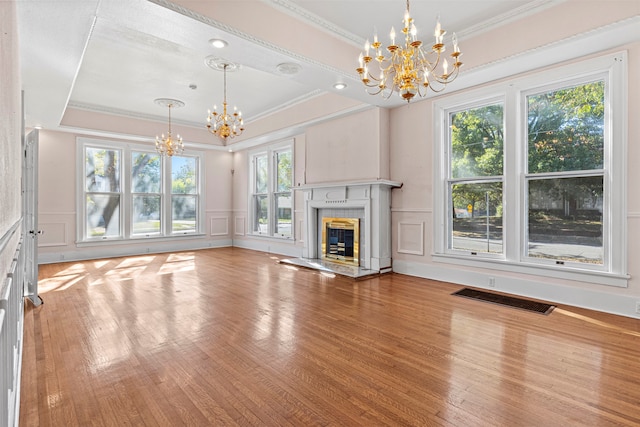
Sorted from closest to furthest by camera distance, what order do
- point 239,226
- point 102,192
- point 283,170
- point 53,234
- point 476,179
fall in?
point 476,179
point 53,234
point 102,192
point 283,170
point 239,226

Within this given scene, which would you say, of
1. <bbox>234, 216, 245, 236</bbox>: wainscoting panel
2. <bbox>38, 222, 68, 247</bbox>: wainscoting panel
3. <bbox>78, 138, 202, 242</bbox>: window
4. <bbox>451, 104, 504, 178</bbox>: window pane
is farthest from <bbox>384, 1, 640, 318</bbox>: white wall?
<bbox>38, 222, 68, 247</bbox>: wainscoting panel

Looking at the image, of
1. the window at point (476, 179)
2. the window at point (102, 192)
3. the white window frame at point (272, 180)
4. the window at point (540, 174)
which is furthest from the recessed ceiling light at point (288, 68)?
the window at point (102, 192)

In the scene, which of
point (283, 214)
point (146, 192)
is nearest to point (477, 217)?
point (283, 214)

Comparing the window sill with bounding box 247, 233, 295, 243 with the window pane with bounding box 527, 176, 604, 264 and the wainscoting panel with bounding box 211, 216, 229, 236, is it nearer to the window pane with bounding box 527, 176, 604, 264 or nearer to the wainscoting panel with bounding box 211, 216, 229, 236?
the wainscoting panel with bounding box 211, 216, 229, 236

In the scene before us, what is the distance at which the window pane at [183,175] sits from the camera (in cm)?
864

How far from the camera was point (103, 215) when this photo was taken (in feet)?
24.9

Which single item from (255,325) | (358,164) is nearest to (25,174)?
(255,325)

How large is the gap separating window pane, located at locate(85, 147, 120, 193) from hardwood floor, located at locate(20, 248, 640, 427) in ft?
13.4

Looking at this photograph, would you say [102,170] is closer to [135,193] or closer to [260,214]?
[135,193]

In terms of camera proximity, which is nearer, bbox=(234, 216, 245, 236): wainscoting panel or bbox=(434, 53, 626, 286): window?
bbox=(434, 53, 626, 286): window

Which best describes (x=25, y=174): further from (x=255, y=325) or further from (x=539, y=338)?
(x=539, y=338)

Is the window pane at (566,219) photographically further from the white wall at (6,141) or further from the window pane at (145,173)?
the window pane at (145,173)

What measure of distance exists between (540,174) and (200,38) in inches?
168

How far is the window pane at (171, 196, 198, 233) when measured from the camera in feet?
28.4
